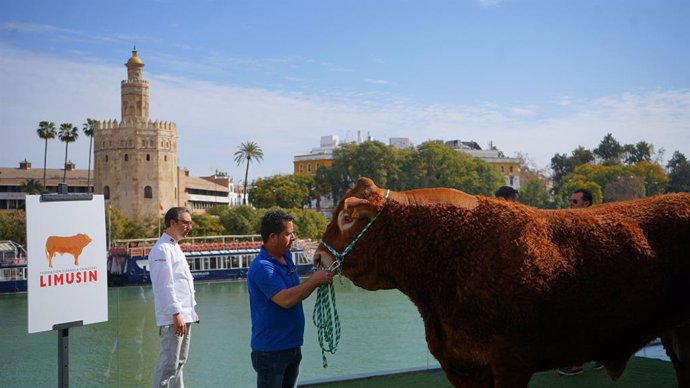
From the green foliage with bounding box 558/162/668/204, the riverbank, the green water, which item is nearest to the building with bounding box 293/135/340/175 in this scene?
the green foliage with bounding box 558/162/668/204

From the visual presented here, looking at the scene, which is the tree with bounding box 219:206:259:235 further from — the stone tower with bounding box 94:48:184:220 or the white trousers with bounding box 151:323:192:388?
the white trousers with bounding box 151:323:192:388

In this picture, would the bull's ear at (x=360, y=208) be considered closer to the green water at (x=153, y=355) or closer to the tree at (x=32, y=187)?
the green water at (x=153, y=355)

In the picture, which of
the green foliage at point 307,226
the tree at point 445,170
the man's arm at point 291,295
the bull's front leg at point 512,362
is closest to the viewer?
the bull's front leg at point 512,362

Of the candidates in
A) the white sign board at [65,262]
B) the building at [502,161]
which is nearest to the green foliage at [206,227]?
the building at [502,161]

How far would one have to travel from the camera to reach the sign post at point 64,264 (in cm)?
528

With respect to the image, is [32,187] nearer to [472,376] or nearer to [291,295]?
[291,295]

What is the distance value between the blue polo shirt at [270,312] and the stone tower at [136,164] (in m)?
71.4

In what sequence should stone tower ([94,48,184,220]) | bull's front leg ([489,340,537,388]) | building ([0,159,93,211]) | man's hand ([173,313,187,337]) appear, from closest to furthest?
bull's front leg ([489,340,537,388])
man's hand ([173,313,187,337])
stone tower ([94,48,184,220])
building ([0,159,93,211])

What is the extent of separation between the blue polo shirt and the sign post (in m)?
1.93

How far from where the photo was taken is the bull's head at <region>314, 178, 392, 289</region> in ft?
10.8

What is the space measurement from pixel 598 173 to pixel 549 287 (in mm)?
75181

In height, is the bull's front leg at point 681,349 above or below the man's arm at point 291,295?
below

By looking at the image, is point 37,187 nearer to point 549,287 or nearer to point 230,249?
point 230,249

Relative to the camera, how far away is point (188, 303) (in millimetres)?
5715
